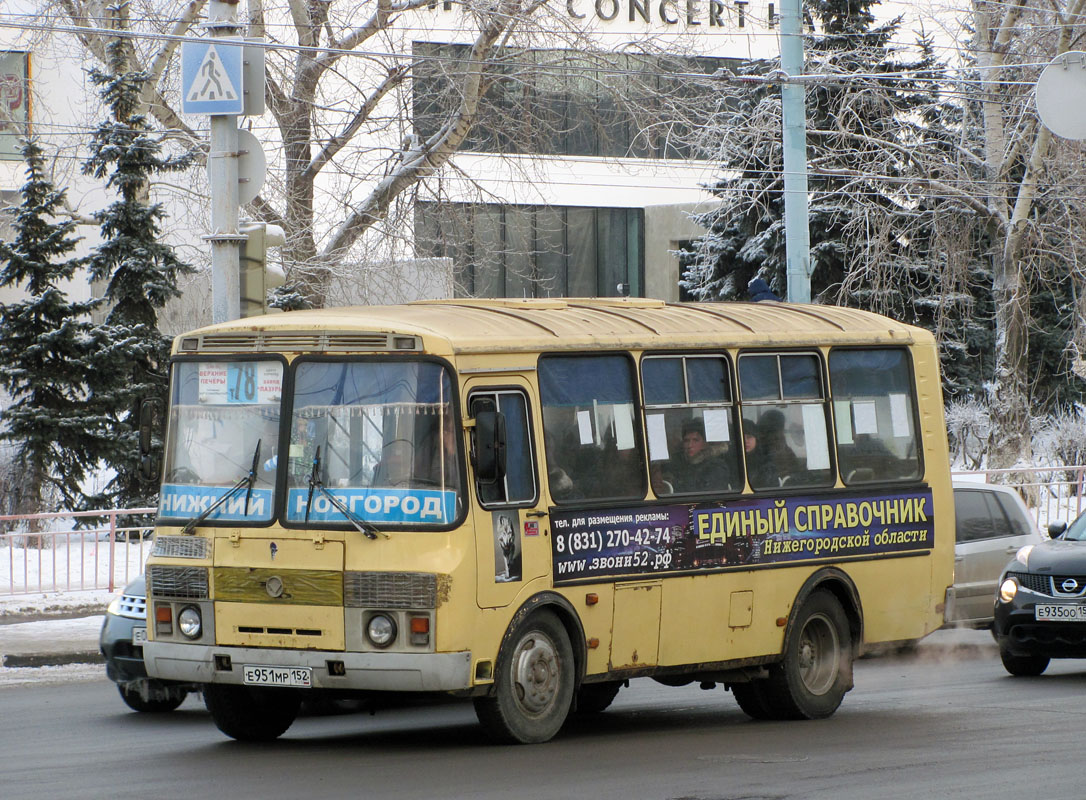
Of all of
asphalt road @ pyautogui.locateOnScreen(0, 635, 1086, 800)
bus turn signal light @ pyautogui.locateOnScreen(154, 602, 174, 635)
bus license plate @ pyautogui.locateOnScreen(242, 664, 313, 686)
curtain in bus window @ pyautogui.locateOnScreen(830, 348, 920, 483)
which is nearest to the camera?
asphalt road @ pyautogui.locateOnScreen(0, 635, 1086, 800)

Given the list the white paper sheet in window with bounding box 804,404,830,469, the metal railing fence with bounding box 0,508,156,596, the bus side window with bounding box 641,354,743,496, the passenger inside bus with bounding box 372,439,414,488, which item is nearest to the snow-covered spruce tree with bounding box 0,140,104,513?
the metal railing fence with bounding box 0,508,156,596

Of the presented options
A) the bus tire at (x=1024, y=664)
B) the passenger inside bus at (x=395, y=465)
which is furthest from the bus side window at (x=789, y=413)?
the bus tire at (x=1024, y=664)

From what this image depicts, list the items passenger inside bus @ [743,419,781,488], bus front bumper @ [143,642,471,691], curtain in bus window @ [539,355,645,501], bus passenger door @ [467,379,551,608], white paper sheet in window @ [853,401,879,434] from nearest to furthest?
bus front bumper @ [143,642,471,691]
bus passenger door @ [467,379,551,608]
curtain in bus window @ [539,355,645,501]
passenger inside bus @ [743,419,781,488]
white paper sheet in window @ [853,401,879,434]

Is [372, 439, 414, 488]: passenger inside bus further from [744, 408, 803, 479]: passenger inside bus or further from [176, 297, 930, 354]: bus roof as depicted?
[744, 408, 803, 479]: passenger inside bus

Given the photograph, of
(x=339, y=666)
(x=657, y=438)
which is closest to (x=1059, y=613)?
(x=657, y=438)

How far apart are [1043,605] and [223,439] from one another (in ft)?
22.7

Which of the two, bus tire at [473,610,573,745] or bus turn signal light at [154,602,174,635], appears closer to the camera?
bus tire at [473,610,573,745]

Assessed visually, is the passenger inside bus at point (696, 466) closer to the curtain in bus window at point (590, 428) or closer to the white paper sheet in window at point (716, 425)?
the white paper sheet in window at point (716, 425)

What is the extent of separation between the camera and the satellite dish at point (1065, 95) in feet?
53.4

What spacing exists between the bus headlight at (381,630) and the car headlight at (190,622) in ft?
3.61

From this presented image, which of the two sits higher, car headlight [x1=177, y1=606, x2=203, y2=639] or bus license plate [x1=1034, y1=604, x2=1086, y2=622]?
car headlight [x1=177, y1=606, x2=203, y2=639]

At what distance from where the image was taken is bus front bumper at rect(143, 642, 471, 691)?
8891mm

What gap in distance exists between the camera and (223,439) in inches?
Answer: 381

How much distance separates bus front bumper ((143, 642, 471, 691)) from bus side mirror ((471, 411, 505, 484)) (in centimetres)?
100
